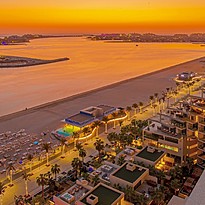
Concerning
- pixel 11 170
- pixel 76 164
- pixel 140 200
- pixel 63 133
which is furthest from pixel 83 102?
pixel 140 200

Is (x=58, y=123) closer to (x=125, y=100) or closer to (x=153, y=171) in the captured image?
(x=125, y=100)

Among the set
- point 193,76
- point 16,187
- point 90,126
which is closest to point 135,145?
point 90,126

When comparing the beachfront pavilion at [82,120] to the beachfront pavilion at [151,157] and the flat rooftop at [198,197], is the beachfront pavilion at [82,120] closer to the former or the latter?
the beachfront pavilion at [151,157]

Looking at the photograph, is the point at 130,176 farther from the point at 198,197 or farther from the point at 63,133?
the point at 63,133

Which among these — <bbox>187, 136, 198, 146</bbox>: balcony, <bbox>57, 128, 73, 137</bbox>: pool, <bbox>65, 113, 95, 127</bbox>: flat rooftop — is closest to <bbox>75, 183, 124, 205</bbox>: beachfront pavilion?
<bbox>187, 136, 198, 146</bbox>: balcony

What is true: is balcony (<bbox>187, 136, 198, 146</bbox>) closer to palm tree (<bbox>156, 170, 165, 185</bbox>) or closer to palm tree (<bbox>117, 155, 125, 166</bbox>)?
palm tree (<bbox>156, 170, 165, 185</bbox>)

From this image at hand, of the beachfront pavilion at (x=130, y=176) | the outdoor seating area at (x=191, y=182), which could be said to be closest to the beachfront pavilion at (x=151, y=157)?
the beachfront pavilion at (x=130, y=176)
